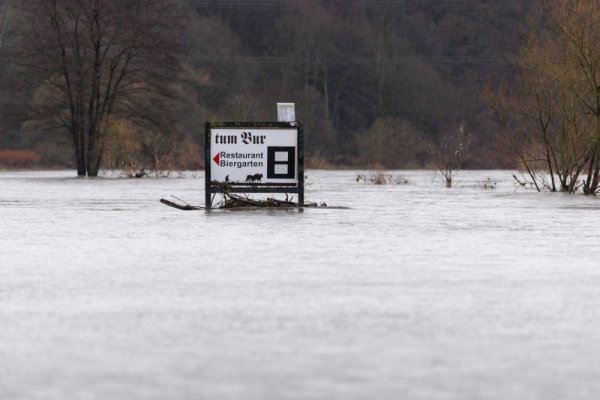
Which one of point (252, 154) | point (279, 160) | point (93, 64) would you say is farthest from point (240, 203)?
point (93, 64)

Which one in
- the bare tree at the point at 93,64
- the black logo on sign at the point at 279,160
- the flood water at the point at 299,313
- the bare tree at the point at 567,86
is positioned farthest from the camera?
the bare tree at the point at 93,64

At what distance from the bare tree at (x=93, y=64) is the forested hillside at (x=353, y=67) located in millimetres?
21589

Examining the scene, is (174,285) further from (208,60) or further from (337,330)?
(208,60)

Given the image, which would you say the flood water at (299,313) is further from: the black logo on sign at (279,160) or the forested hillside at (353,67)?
the forested hillside at (353,67)

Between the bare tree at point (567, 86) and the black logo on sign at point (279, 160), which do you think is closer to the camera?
the black logo on sign at point (279, 160)

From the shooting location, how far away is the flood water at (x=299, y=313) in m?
8.20

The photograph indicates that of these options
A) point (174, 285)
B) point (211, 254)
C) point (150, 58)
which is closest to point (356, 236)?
point (211, 254)

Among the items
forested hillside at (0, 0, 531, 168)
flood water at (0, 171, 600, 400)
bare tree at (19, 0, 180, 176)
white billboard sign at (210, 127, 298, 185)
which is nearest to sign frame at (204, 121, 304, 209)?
white billboard sign at (210, 127, 298, 185)

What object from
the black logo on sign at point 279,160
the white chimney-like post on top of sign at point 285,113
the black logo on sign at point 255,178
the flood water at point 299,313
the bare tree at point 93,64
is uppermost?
the bare tree at point 93,64

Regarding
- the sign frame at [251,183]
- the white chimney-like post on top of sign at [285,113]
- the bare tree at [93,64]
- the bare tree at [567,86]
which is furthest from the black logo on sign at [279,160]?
the bare tree at [93,64]

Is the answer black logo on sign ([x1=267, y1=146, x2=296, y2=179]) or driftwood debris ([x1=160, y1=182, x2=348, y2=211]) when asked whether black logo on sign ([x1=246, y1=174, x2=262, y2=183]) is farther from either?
driftwood debris ([x1=160, y1=182, x2=348, y2=211])

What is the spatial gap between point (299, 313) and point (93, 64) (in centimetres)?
6836

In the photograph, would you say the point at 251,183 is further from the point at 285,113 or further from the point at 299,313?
the point at 299,313

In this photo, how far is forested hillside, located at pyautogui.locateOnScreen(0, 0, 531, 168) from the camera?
104 m
